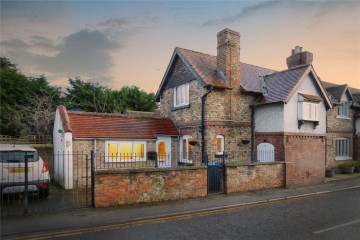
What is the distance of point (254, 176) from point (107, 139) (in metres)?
8.58

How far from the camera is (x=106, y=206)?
9266mm

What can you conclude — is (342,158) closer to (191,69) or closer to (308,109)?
(308,109)

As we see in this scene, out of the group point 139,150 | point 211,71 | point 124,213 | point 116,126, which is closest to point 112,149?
point 116,126

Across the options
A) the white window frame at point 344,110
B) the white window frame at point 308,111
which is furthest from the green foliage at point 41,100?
the white window frame at point 344,110

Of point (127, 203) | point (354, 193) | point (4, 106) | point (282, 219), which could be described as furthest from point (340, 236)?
point (4, 106)

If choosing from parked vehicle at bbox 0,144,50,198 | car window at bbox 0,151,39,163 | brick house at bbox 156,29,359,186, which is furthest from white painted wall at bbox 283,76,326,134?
car window at bbox 0,151,39,163

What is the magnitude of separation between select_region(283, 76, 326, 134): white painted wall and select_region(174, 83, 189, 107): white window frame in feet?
21.1

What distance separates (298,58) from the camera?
20.9 meters

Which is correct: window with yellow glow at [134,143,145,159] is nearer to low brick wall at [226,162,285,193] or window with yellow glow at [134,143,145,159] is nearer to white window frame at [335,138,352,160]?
low brick wall at [226,162,285,193]

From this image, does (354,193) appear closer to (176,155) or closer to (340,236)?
(340,236)

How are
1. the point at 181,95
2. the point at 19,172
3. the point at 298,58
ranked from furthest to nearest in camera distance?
1. the point at 298,58
2. the point at 181,95
3. the point at 19,172

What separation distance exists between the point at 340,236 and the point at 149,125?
1270 cm

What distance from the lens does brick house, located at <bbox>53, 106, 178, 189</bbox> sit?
540 inches

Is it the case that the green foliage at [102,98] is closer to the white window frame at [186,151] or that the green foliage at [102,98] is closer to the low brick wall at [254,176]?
the white window frame at [186,151]
